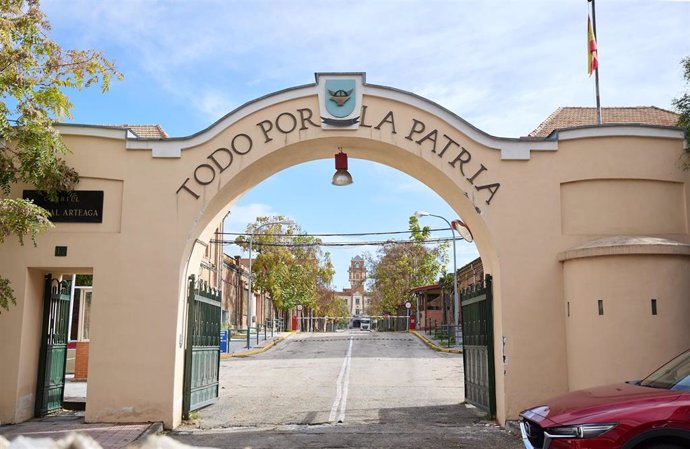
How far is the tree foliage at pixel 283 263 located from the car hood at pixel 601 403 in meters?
42.4

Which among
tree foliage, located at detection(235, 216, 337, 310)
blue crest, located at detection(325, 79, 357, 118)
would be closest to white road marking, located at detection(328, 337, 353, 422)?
blue crest, located at detection(325, 79, 357, 118)

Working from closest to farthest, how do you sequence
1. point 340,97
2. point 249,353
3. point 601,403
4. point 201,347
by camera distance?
A: point 601,403, point 340,97, point 201,347, point 249,353

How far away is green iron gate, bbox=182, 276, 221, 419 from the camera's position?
12.1m

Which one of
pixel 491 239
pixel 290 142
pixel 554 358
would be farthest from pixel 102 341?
pixel 554 358

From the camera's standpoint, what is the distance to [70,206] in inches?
476

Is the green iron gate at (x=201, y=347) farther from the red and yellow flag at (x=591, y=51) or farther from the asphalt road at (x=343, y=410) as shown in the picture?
the red and yellow flag at (x=591, y=51)

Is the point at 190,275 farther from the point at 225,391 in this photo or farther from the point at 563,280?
the point at 563,280

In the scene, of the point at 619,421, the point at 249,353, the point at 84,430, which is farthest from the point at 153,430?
the point at 249,353

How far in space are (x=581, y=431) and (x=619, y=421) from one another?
1.15 feet

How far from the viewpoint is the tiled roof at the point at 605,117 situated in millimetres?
23484

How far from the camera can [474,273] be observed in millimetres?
44094

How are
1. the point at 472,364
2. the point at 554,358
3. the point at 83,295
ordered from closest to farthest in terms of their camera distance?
the point at 554,358
the point at 472,364
the point at 83,295

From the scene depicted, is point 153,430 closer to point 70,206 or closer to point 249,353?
point 70,206

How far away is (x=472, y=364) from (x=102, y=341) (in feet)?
23.4
